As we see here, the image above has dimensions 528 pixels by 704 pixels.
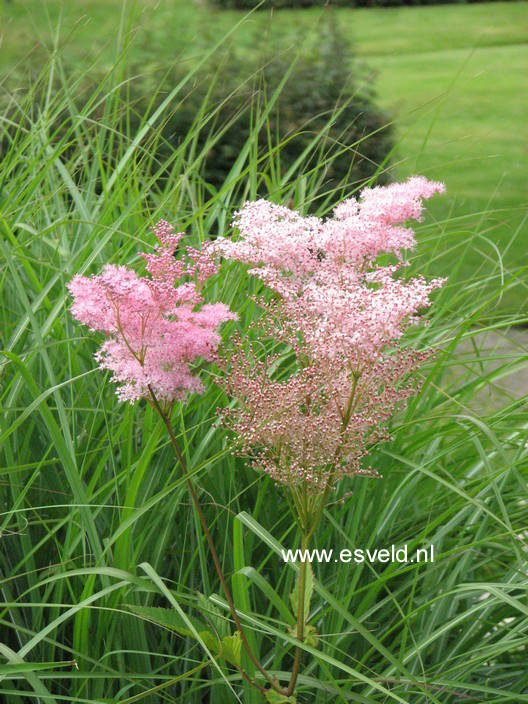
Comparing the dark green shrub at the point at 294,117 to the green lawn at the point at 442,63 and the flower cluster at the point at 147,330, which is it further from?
the flower cluster at the point at 147,330

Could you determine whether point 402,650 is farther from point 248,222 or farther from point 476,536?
point 248,222

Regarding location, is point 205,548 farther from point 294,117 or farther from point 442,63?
point 442,63

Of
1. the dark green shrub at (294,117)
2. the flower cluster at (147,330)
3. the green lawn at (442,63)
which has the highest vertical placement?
the flower cluster at (147,330)

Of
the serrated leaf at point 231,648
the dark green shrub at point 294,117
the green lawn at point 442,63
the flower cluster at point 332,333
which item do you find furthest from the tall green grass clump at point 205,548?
the green lawn at point 442,63

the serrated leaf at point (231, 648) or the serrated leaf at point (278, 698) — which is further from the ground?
the serrated leaf at point (231, 648)

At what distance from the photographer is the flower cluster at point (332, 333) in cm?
120

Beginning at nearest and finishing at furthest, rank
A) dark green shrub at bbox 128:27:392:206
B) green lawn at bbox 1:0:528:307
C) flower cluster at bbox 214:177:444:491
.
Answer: flower cluster at bbox 214:177:444:491
dark green shrub at bbox 128:27:392:206
green lawn at bbox 1:0:528:307

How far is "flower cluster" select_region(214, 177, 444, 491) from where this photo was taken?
47.1 inches

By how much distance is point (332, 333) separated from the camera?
1.19 meters

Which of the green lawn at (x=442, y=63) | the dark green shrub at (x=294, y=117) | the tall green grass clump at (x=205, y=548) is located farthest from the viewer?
the green lawn at (x=442, y=63)

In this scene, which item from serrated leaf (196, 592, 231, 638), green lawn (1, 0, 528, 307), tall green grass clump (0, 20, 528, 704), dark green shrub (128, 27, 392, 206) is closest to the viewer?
serrated leaf (196, 592, 231, 638)

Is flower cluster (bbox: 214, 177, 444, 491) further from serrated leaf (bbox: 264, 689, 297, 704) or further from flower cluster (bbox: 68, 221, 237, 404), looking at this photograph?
serrated leaf (bbox: 264, 689, 297, 704)

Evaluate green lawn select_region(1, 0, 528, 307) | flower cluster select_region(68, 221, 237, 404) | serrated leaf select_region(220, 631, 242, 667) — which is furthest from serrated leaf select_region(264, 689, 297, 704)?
green lawn select_region(1, 0, 528, 307)

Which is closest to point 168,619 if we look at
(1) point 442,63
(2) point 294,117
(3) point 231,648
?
(3) point 231,648
